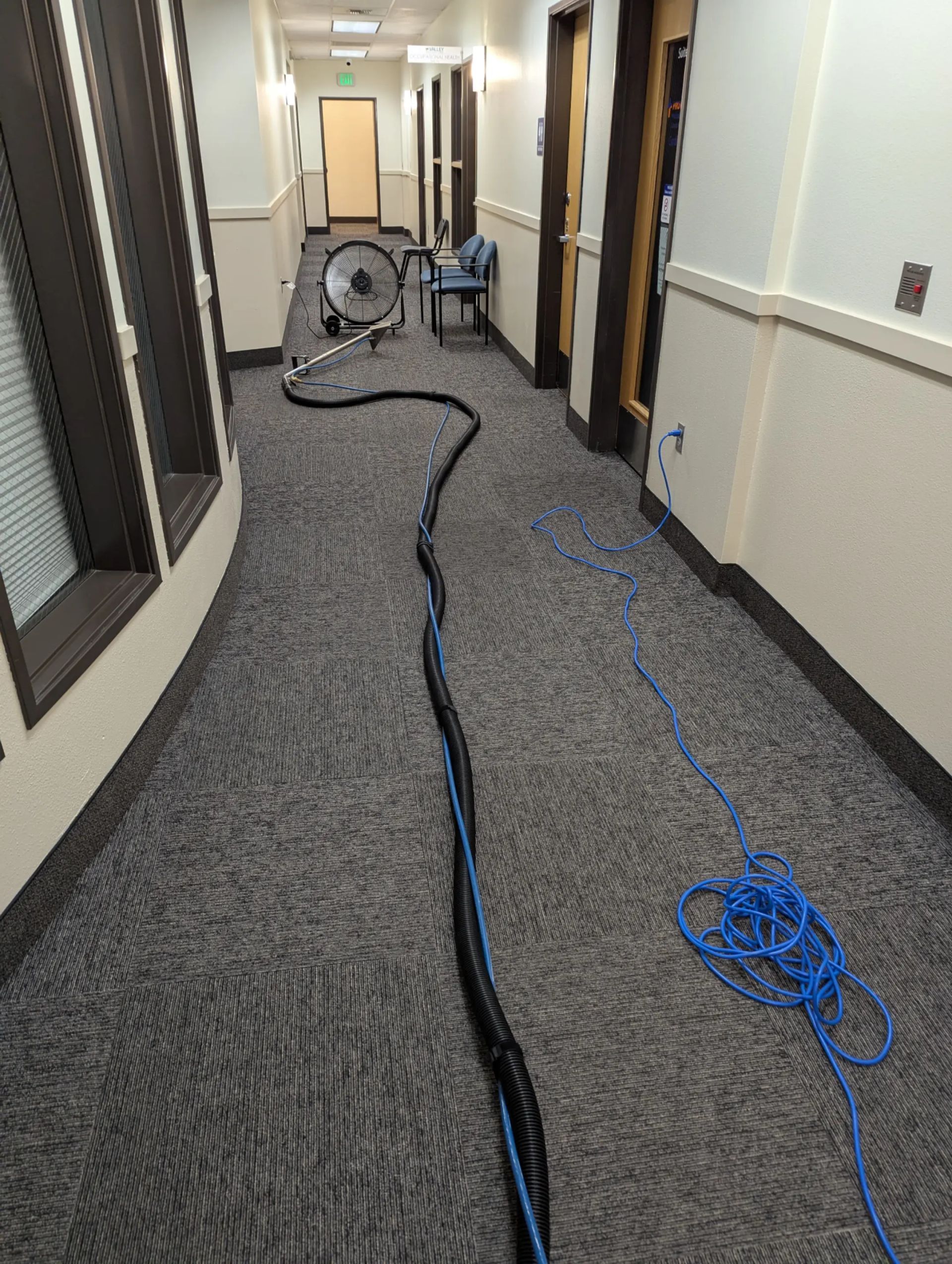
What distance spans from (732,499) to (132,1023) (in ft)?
6.38

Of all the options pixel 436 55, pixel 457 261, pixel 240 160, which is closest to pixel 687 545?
pixel 240 160

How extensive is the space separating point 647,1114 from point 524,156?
4779mm

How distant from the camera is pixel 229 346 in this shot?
5.02 metres

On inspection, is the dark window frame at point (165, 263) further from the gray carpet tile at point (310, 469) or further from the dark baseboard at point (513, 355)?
the dark baseboard at point (513, 355)

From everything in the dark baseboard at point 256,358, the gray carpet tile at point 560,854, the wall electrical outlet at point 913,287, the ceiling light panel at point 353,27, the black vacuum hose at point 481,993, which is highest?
the ceiling light panel at point 353,27

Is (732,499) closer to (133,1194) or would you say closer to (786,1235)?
(786,1235)

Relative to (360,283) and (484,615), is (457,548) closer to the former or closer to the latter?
(484,615)

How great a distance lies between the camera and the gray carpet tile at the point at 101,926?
140cm

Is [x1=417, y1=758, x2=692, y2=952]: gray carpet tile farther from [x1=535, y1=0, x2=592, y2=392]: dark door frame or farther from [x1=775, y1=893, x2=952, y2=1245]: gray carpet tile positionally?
[x1=535, y1=0, x2=592, y2=392]: dark door frame

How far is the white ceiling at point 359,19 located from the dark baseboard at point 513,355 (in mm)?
2897

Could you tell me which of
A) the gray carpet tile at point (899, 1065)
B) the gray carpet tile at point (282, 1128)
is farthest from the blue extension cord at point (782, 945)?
the gray carpet tile at point (282, 1128)

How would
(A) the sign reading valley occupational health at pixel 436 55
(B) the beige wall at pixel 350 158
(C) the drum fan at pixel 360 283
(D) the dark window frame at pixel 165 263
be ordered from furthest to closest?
(B) the beige wall at pixel 350 158 < (A) the sign reading valley occupational health at pixel 436 55 < (C) the drum fan at pixel 360 283 < (D) the dark window frame at pixel 165 263

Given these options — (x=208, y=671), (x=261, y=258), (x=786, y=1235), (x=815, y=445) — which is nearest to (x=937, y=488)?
(x=815, y=445)

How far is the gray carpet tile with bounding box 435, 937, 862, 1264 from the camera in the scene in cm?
110
